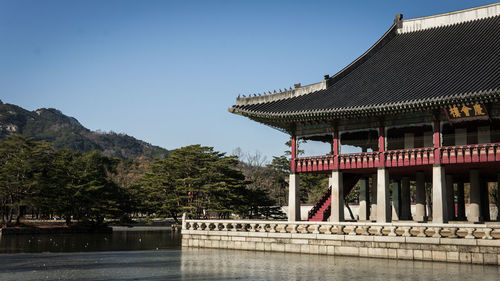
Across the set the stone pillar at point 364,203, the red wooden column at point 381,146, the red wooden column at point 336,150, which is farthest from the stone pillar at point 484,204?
the red wooden column at point 336,150

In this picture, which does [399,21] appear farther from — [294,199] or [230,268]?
[230,268]

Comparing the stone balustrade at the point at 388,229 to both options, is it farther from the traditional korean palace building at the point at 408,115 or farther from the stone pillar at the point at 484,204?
the stone pillar at the point at 484,204

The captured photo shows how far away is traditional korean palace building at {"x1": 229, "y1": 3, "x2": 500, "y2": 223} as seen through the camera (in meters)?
27.9

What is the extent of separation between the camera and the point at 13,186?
53.8m

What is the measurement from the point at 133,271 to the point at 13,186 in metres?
37.9

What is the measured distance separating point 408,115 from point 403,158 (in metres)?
2.50

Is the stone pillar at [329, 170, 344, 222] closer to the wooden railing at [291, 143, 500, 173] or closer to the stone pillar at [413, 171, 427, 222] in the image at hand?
the wooden railing at [291, 143, 500, 173]

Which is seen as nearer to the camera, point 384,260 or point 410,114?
point 384,260

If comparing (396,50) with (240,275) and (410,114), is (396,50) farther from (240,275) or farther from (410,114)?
(240,275)

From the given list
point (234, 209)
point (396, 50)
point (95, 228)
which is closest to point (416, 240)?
point (396, 50)

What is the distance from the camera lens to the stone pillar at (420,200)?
3438 centimetres

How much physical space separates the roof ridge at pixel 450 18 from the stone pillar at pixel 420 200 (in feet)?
38.3

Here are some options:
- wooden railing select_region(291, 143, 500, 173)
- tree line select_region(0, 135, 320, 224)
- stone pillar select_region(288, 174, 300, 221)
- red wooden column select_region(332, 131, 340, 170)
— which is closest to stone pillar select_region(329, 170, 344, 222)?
red wooden column select_region(332, 131, 340, 170)

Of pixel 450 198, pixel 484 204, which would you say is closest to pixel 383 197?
pixel 450 198
